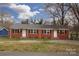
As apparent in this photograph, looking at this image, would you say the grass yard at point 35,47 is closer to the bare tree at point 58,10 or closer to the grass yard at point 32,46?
the grass yard at point 32,46

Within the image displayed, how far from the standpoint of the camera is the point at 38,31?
22.0ft

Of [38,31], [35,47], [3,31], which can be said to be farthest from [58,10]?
[3,31]

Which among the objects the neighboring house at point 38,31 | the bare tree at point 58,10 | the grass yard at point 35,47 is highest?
the bare tree at point 58,10

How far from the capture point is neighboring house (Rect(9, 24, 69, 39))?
670 cm

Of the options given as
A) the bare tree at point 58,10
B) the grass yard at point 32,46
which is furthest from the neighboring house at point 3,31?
the bare tree at point 58,10

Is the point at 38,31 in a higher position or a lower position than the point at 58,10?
lower

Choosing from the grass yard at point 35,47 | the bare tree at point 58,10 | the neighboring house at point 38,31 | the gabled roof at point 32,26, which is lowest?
the grass yard at point 35,47

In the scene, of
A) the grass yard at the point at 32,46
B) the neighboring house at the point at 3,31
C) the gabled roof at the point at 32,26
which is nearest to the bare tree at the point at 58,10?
the gabled roof at the point at 32,26

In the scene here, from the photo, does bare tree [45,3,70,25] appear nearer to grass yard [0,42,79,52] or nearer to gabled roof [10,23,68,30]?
gabled roof [10,23,68,30]

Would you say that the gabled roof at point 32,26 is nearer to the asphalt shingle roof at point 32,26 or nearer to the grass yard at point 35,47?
the asphalt shingle roof at point 32,26

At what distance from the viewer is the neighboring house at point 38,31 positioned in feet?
22.0

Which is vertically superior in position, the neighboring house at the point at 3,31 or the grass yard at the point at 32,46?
the neighboring house at the point at 3,31

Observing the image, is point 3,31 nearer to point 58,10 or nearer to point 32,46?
point 32,46

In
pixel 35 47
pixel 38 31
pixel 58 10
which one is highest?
pixel 58 10
